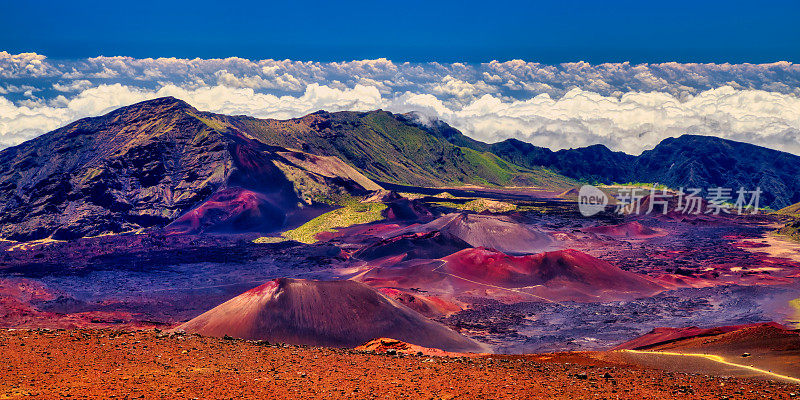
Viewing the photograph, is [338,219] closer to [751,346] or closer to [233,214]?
[233,214]

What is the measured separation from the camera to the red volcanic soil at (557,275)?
281 feet

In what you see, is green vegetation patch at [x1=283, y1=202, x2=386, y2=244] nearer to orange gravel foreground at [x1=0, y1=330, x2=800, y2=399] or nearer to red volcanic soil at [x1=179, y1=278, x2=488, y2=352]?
red volcanic soil at [x1=179, y1=278, x2=488, y2=352]

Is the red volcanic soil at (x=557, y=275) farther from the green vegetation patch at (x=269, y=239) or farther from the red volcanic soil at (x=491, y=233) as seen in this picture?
the green vegetation patch at (x=269, y=239)

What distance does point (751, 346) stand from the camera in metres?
30.7

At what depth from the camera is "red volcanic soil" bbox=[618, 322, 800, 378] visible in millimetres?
25538

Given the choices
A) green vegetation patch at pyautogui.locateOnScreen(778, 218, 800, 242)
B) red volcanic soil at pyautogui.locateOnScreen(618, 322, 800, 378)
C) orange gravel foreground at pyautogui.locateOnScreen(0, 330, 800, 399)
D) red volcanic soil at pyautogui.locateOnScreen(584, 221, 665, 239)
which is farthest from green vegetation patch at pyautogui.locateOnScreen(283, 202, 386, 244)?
orange gravel foreground at pyautogui.locateOnScreen(0, 330, 800, 399)

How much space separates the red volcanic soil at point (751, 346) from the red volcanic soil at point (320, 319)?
19022 mm

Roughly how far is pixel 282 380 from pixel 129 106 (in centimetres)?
19558

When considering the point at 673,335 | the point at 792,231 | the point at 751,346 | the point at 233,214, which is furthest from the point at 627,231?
the point at 751,346

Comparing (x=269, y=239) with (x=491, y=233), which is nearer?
(x=491, y=233)

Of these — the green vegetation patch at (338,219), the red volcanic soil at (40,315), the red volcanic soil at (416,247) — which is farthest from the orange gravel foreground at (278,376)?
the green vegetation patch at (338,219)

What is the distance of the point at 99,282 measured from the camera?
9056 cm

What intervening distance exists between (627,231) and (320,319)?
132 m

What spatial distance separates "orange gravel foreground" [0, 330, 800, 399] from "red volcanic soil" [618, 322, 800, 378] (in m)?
6.36
